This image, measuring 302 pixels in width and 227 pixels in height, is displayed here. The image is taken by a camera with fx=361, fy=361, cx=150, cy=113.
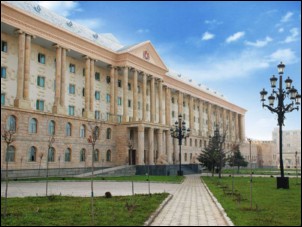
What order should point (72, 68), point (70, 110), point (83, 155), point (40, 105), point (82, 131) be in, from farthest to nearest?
point (72, 68), point (70, 110), point (83, 155), point (82, 131), point (40, 105)

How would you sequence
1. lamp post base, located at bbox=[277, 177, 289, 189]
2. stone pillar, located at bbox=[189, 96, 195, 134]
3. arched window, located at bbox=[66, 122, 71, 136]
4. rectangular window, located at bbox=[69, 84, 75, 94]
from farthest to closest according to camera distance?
stone pillar, located at bbox=[189, 96, 195, 134] < rectangular window, located at bbox=[69, 84, 75, 94] < arched window, located at bbox=[66, 122, 71, 136] < lamp post base, located at bbox=[277, 177, 289, 189]

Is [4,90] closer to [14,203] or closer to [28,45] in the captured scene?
[28,45]

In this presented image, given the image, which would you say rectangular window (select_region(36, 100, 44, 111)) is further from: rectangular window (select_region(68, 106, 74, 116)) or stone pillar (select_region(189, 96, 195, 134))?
stone pillar (select_region(189, 96, 195, 134))

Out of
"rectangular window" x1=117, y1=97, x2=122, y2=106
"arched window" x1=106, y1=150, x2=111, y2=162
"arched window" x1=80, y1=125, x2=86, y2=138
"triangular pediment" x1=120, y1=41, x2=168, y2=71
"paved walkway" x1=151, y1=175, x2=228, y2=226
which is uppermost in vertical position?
"triangular pediment" x1=120, y1=41, x2=168, y2=71

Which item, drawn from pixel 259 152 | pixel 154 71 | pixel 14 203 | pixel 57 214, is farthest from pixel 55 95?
pixel 259 152

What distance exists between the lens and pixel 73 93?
50938 millimetres

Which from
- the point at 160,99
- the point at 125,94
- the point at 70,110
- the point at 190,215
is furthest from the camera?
the point at 160,99

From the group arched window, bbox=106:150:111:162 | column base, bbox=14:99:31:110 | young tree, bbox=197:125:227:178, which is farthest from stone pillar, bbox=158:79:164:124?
column base, bbox=14:99:31:110

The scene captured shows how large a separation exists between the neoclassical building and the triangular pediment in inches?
6.1

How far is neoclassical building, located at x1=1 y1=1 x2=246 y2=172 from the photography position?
133 ft

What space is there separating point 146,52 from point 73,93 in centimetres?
1561

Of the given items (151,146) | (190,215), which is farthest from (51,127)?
(190,215)

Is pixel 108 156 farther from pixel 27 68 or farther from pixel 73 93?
pixel 27 68

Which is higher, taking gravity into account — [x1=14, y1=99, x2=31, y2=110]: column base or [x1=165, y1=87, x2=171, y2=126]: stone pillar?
[x1=165, y1=87, x2=171, y2=126]: stone pillar
